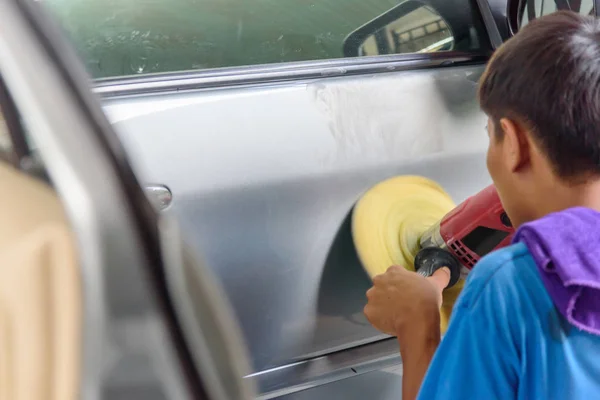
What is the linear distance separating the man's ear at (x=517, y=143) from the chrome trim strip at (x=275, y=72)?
1.80 feet

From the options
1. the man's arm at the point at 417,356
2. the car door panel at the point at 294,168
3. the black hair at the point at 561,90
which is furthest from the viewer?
the car door panel at the point at 294,168

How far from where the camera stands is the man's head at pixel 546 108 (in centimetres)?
75

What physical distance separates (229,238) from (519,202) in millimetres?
533

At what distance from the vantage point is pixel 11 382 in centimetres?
41

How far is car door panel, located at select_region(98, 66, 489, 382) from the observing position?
1.08m

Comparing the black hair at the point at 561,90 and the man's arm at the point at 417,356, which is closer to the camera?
the black hair at the point at 561,90

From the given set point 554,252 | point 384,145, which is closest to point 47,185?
point 554,252

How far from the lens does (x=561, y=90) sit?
75 cm

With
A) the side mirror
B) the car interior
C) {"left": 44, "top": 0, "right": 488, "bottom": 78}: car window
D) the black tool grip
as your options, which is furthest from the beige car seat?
the side mirror

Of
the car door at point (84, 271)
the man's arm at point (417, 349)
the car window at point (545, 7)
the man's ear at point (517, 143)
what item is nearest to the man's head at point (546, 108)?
the man's ear at point (517, 143)

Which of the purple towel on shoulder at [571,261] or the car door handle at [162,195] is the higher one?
the car door handle at [162,195]

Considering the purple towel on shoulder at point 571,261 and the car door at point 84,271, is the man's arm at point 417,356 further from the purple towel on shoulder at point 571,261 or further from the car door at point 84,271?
the car door at point 84,271

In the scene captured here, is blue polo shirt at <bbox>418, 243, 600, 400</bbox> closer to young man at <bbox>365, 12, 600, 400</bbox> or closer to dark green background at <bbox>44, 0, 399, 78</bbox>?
young man at <bbox>365, 12, 600, 400</bbox>

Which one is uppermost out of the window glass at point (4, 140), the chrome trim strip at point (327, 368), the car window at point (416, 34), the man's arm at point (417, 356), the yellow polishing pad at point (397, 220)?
the car window at point (416, 34)
